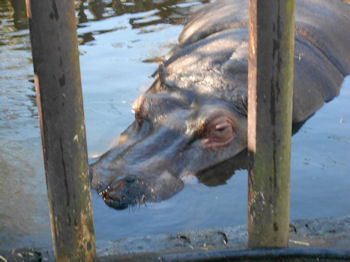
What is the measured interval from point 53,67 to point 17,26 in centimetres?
645

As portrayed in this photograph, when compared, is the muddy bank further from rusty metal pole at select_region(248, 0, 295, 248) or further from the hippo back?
the hippo back

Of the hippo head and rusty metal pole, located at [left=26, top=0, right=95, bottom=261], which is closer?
rusty metal pole, located at [left=26, top=0, right=95, bottom=261]

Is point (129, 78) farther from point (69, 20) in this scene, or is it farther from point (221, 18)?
point (69, 20)

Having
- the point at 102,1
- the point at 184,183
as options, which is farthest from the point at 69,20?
the point at 102,1

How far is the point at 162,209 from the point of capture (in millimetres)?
3320

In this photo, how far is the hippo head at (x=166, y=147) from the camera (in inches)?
134

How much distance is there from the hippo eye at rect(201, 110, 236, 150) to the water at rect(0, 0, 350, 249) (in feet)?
1.14

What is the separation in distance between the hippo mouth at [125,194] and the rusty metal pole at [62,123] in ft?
4.03

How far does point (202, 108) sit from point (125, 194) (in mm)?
1073

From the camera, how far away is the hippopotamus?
3578 millimetres

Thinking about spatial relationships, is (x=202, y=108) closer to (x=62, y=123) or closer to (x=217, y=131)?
(x=217, y=131)

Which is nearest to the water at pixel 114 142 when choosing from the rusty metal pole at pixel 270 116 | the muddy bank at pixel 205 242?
the muddy bank at pixel 205 242

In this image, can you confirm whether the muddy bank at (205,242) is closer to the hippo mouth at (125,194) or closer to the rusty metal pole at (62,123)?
the rusty metal pole at (62,123)

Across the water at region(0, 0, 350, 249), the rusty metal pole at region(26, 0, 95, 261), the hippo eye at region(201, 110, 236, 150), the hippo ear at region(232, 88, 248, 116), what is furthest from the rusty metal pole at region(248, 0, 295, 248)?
the hippo ear at region(232, 88, 248, 116)
